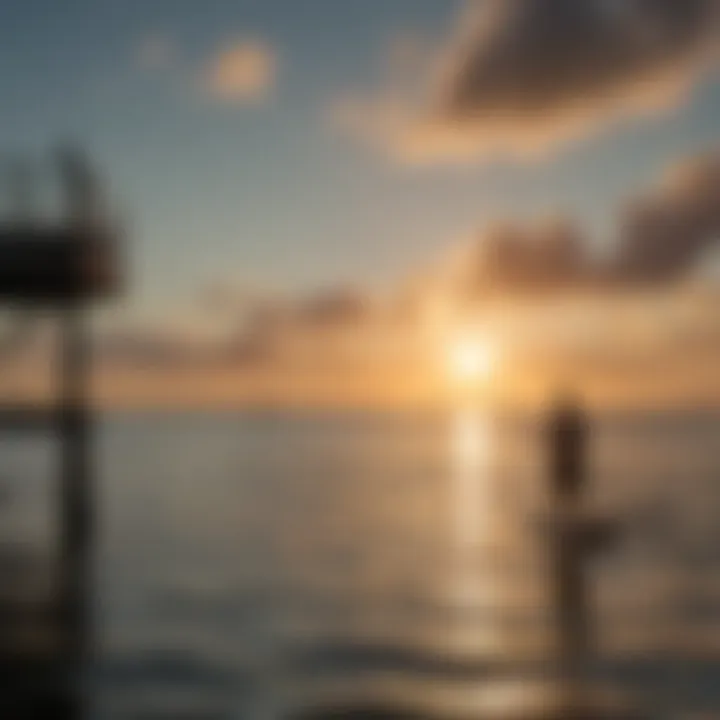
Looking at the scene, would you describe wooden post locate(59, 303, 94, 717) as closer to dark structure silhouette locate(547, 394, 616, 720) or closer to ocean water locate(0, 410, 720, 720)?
ocean water locate(0, 410, 720, 720)

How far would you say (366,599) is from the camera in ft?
30.2

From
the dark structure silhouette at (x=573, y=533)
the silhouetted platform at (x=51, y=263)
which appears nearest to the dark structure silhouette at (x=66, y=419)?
the silhouetted platform at (x=51, y=263)

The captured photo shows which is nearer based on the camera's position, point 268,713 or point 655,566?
point 268,713

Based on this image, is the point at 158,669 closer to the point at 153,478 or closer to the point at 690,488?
the point at 690,488

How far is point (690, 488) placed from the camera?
19656mm

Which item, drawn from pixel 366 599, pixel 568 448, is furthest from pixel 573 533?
pixel 366 599

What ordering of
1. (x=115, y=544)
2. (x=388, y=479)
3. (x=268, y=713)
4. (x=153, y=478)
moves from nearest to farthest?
(x=268, y=713)
(x=115, y=544)
(x=153, y=478)
(x=388, y=479)

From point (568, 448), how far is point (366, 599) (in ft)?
8.84

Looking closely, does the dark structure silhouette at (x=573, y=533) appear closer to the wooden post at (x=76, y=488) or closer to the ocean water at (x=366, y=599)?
the ocean water at (x=366, y=599)

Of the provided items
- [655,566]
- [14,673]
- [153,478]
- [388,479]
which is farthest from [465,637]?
[388,479]

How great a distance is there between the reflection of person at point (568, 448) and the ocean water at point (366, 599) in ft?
3.00

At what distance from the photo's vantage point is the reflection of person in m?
7.21

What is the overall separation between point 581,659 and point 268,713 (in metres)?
1.91

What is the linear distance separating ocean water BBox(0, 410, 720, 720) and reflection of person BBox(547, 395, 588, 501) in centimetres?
92
